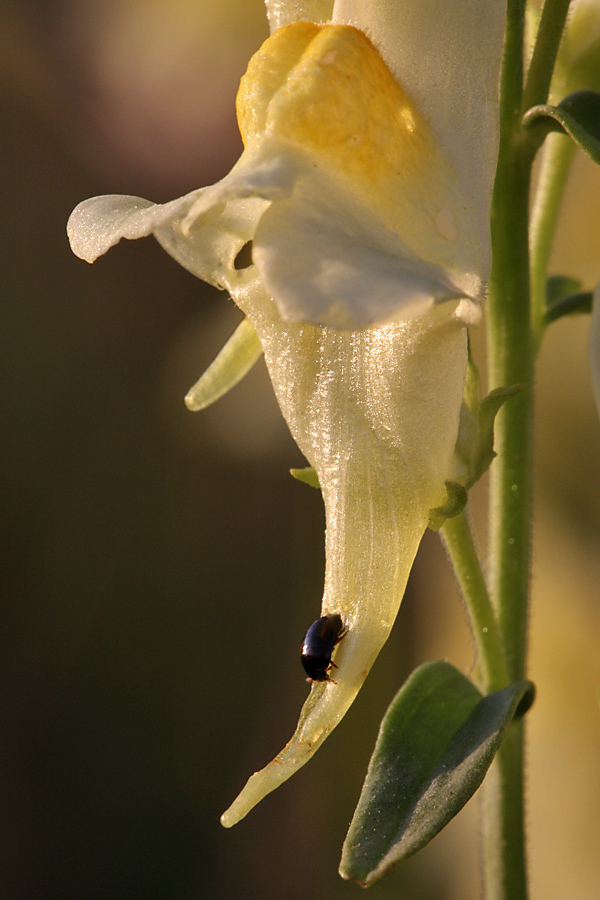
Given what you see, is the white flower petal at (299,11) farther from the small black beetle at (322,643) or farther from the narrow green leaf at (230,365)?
the small black beetle at (322,643)

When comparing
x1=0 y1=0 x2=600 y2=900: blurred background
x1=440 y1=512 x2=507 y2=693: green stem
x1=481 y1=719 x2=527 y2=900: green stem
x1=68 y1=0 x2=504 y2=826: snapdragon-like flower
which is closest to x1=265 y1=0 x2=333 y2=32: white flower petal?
x1=68 y1=0 x2=504 y2=826: snapdragon-like flower

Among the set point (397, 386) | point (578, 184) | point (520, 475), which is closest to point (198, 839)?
point (578, 184)

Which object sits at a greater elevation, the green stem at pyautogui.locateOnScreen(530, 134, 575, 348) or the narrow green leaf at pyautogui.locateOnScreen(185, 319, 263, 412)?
the green stem at pyautogui.locateOnScreen(530, 134, 575, 348)

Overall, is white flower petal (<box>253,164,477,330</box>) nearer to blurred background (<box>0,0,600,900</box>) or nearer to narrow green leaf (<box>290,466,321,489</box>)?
narrow green leaf (<box>290,466,321,489</box>)

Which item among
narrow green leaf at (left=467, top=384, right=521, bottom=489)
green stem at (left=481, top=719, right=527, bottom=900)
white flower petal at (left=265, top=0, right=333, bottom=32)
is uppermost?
white flower petal at (left=265, top=0, right=333, bottom=32)

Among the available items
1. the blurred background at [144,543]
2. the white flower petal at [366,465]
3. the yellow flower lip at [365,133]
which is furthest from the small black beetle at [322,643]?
the blurred background at [144,543]

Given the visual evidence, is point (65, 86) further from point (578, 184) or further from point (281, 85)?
point (281, 85)
